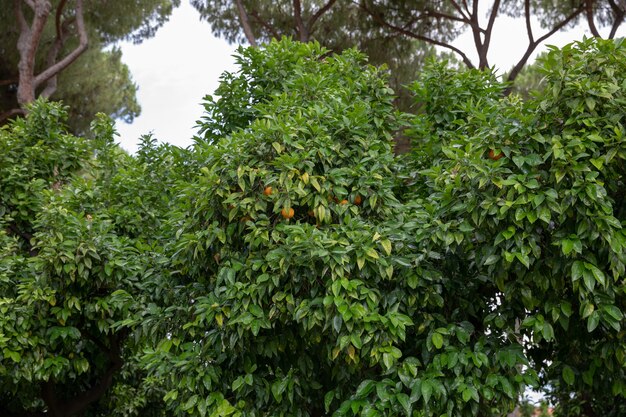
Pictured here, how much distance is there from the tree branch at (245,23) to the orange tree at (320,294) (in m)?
10.1

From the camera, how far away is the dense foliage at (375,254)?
538cm

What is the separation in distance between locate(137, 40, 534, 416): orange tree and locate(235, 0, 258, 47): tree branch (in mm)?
10130

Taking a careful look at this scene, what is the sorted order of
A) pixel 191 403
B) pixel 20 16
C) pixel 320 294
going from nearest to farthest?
pixel 320 294
pixel 191 403
pixel 20 16

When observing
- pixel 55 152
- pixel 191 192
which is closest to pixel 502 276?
pixel 191 192

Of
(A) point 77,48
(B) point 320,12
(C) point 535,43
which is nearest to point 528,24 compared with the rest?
(C) point 535,43

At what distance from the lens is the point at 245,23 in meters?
16.7

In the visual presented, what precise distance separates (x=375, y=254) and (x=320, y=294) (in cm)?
49

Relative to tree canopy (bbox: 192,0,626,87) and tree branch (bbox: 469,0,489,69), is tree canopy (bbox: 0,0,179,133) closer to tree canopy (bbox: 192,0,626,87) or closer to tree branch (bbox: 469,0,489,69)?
tree canopy (bbox: 192,0,626,87)

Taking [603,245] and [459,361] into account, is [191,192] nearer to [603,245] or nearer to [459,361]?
[459,361]

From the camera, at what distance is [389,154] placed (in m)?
6.68

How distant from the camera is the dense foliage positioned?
538 centimetres

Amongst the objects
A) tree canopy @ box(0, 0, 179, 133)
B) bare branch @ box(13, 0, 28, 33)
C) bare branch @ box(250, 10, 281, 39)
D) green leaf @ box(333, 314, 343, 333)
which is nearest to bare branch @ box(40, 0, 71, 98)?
tree canopy @ box(0, 0, 179, 133)

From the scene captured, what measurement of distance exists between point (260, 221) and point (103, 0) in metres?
14.4

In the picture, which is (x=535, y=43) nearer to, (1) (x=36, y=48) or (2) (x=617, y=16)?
(2) (x=617, y=16)
